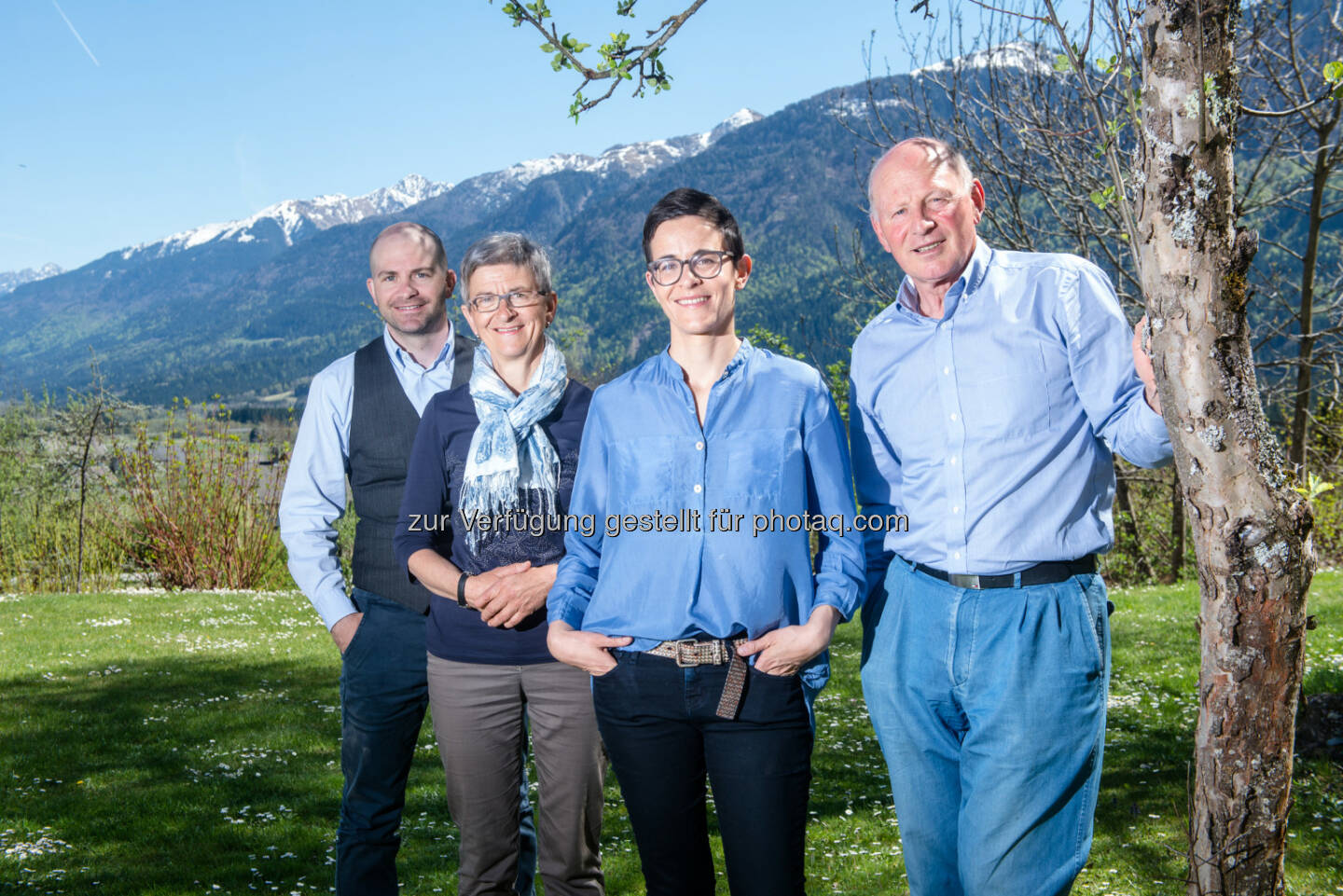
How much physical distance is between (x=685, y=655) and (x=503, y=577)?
26.2 inches

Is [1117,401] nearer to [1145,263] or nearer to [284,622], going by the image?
[1145,263]

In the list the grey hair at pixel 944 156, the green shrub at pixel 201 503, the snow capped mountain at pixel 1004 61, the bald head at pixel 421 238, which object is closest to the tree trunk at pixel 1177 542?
the snow capped mountain at pixel 1004 61

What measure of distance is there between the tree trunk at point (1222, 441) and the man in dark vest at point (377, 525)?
193cm

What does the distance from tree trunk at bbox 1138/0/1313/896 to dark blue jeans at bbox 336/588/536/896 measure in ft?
6.18

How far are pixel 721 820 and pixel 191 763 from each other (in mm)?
5061

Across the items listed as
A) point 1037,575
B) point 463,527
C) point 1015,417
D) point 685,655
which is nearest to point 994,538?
point 1037,575

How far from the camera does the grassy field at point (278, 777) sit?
14.0 feet

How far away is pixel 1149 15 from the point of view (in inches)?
75.6

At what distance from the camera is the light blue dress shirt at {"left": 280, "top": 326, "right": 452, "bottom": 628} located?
3068 mm

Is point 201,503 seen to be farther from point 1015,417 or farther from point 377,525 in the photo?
point 1015,417

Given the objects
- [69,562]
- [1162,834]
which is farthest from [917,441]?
[69,562]

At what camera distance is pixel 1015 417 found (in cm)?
224

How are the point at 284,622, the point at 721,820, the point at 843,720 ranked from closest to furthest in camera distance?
the point at 721,820 → the point at 843,720 → the point at 284,622

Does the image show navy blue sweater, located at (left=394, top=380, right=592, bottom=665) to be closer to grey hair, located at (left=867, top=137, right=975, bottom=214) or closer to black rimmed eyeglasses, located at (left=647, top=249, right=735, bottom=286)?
black rimmed eyeglasses, located at (left=647, top=249, right=735, bottom=286)
